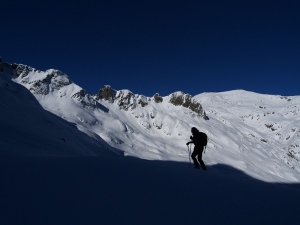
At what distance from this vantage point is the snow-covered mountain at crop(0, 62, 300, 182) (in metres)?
54.2

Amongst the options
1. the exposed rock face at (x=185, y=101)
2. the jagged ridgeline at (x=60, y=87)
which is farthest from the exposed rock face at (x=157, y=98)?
the jagged ridgeline at (x=60, y=87)

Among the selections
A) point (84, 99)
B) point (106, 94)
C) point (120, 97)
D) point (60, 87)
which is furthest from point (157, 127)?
point (60, 87)

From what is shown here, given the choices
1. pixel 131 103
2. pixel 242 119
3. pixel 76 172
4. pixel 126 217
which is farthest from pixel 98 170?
pixel 242 119

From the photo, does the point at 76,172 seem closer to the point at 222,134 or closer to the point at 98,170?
the point at 98,170

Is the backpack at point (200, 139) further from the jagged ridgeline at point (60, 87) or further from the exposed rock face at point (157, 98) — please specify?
the exposed rock face at point (157, 98)

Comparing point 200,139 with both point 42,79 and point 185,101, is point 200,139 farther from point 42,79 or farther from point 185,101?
point 185,101

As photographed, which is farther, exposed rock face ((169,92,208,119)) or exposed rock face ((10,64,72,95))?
exposed rock face ((169,92,208,119))

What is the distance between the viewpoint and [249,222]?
371 cm

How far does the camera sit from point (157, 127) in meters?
72.9

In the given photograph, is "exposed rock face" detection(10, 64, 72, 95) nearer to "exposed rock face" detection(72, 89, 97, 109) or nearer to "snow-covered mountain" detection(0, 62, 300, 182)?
"snow-covered mountain" detection(0, 62, 300, 182)

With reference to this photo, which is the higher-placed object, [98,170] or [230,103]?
[230,103]

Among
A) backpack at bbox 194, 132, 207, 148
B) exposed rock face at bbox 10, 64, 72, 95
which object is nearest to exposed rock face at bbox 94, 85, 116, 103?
exposed rock face at bbox 10, 64, 72, 95

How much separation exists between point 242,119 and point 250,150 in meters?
41.8

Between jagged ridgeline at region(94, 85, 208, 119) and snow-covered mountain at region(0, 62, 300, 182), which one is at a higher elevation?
jagged ridgeline at region(94, 85, 208, 119)
